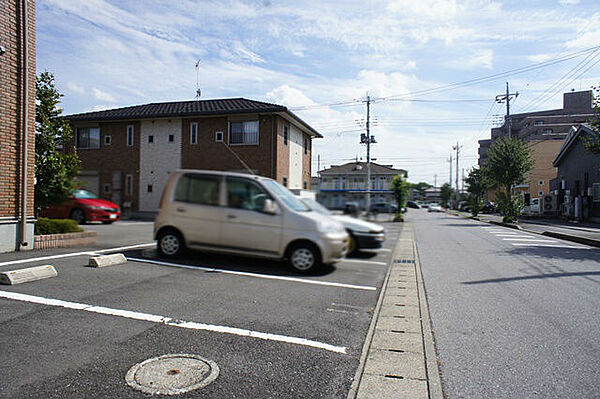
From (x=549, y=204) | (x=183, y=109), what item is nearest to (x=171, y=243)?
(x=183, y=109)

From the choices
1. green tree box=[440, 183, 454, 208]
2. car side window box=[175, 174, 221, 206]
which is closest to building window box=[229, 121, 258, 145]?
car side window box=[175, 174, 221, 206]

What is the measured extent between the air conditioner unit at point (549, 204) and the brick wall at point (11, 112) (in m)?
43.4

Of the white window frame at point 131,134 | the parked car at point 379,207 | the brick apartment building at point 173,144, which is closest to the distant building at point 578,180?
the parked car at point 379,207

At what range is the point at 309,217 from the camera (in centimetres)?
682

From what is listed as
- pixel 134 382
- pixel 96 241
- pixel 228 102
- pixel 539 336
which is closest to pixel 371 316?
pixel 539 336

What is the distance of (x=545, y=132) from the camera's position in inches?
2753

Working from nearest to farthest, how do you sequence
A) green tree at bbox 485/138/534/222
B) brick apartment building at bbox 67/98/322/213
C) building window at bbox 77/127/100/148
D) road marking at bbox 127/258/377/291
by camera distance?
road marking at bbox 127/258/377/291
brick apartment building at bbox 67/98/322/213
building window at bbox 77/127/100/148
green tree at bbox 485/138/534/222

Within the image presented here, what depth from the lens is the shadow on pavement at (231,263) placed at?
7.09 m

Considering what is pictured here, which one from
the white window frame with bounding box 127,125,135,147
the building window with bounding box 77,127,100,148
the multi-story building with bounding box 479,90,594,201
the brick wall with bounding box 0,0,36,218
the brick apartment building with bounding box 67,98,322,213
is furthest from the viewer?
the multi-story building with bounding box 479,90,594,201

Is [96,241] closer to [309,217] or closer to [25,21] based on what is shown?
[25,21]

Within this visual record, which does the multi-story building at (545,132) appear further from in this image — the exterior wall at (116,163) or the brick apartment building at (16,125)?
the brick apartment building at (16,125)

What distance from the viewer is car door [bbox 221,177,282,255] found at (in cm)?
689

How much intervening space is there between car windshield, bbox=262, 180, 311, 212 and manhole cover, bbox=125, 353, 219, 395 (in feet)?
13.3

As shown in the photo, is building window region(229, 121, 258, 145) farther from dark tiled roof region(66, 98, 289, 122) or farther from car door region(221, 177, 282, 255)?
car door region(221, 177, 282, 255)
